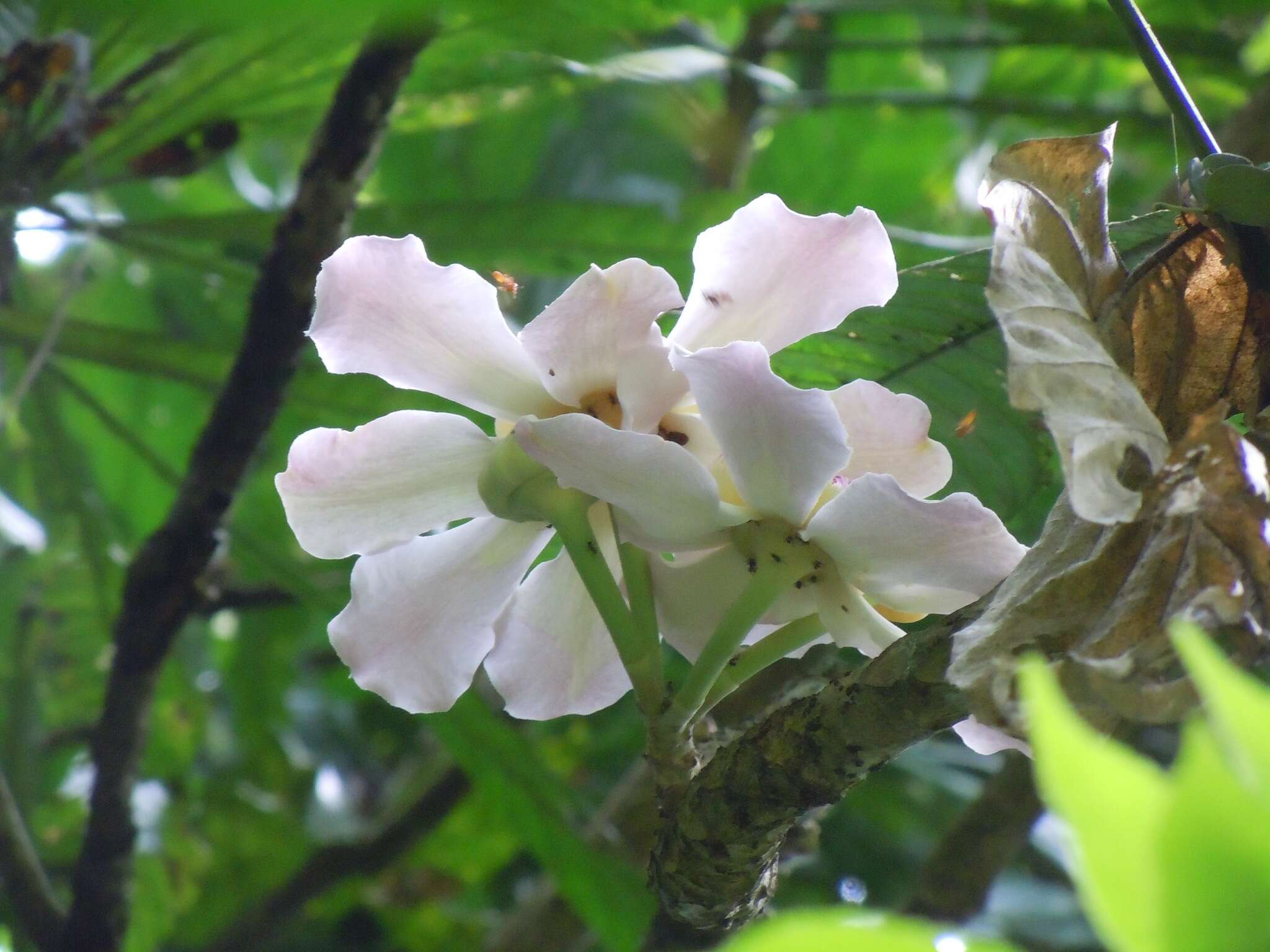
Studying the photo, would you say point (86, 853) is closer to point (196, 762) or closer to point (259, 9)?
point (259, 9)

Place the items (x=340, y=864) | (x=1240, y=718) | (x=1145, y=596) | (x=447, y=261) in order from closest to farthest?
(x=1240, y=718)
(x=1145, y=596)
(x=447, y=261)
(x=340, y=864)

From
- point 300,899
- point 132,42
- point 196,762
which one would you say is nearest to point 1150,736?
point 300,899

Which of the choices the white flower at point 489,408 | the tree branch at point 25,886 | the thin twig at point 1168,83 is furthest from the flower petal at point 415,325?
the tree branch at point 25,886

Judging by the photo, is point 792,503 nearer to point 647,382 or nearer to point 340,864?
point 647,382

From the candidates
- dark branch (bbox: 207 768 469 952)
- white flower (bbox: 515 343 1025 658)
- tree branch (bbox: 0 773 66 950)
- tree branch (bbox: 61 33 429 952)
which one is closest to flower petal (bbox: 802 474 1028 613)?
white flower (bbox: 515 343 1025 658)

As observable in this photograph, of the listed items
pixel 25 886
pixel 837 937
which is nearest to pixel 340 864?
pixel 25 886

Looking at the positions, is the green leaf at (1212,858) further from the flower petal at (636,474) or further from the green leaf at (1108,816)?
the flower petal at (636,474)
